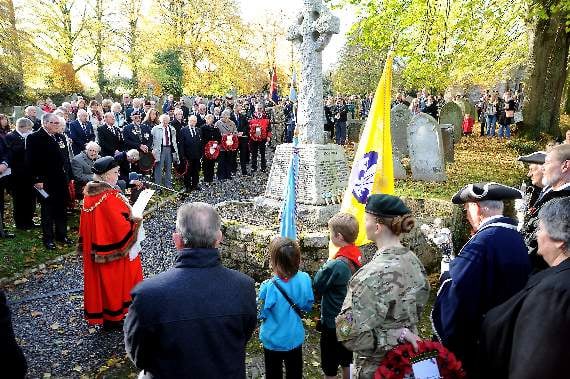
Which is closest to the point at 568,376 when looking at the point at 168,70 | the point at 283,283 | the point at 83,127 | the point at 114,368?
the point at 283,283

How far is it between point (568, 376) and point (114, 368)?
4058 millimetres

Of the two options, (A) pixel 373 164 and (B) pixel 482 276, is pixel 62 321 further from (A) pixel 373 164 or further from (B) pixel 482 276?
(B) pixel 482 276

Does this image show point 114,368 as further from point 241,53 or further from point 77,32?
point 77,32

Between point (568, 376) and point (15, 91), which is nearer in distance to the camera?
point (568, 376)

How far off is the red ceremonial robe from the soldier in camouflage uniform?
3399 mm

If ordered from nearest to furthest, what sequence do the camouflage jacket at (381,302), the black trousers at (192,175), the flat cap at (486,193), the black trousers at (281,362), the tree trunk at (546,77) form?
1. the camouflage jacket at (381,302)
2. the flat cap at (486,193)
3. the black trousers at (281,362)
4. the black trousers at (192,175)
5. the tree trunk at (546,77)

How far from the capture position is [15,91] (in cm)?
2336

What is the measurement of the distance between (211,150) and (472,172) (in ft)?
23.8

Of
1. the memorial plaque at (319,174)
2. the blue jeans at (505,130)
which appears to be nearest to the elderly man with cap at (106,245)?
the memorial plaque at (319,174)

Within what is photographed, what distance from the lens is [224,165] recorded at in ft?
46.0

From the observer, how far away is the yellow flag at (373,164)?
6.02 meters

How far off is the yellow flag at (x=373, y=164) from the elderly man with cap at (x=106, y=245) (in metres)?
2.82

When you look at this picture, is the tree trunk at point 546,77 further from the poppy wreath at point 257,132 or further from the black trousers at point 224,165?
the black trousers at point 224,165

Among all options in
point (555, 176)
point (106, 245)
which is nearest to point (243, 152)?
point (106, 245)
